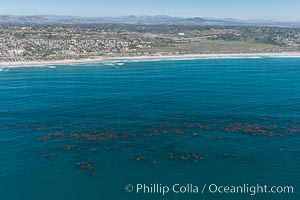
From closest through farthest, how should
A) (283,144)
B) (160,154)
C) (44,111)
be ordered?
(160,154) < (283,144) < (44,111)

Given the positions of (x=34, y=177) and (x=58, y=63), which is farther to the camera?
(x=58, y=63)

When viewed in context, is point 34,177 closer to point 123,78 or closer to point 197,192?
point 197,192

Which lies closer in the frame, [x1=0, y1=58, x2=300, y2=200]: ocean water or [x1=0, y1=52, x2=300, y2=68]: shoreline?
[x1=0, y1=58, x2=300, y2=200]: ocean water

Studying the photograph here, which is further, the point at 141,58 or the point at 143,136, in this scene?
the point at 141,58

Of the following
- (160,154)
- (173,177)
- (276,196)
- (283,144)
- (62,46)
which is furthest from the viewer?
(62,46)

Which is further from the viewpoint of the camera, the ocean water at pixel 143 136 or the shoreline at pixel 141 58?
the shoreline at pixel 141 58

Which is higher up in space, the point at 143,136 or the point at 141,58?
the point at 141,58

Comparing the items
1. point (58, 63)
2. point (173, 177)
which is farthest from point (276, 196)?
point (58, 63)

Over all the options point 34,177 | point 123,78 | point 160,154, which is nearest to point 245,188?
point 160,154
